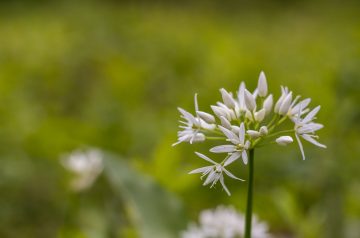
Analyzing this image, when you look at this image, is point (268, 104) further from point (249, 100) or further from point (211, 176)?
point (211, 176)

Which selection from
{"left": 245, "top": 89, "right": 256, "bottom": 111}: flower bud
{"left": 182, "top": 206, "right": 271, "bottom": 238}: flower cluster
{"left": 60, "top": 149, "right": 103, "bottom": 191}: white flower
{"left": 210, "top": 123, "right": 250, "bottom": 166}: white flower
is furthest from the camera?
{"left": 60, "top": 149, "right": 103, "bottom": 191}: white flower

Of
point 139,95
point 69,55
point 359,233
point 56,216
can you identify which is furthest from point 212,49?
point 359,233

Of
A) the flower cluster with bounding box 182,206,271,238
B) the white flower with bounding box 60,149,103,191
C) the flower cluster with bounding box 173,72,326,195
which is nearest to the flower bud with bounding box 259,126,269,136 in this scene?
the flower cluster with bounding box 173,72,326,195

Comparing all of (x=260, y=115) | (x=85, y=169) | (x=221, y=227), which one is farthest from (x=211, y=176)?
(x=85, y=169)

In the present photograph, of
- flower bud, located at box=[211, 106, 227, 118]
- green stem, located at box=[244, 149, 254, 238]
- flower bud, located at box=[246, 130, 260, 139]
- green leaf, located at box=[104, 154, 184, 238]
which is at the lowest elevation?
green stem, located at box=[244, 149, 254, 238]

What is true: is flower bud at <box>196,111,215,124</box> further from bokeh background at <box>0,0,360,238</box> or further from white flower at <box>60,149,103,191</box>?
white flower at <box>60,149,103,191</box>

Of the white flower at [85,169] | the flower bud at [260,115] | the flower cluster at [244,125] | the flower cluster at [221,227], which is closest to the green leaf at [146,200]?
the flower cluster at [221,227]

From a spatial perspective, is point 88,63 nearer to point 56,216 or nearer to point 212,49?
point 212,49

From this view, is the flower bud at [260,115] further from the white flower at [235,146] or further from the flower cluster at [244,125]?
the white flower at [235,146]
